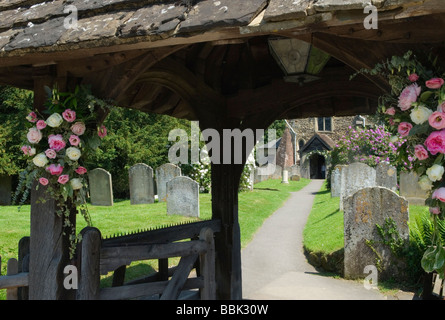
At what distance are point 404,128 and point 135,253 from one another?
7.28 ft

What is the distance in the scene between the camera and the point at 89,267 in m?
3.25

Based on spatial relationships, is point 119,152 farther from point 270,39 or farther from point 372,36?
point 372,36

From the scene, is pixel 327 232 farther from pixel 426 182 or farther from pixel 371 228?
pixel 426 182

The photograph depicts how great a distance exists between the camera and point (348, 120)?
43.8 meters

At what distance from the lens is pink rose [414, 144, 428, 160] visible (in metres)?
2.54

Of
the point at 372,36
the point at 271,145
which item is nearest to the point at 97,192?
the point at 372,36

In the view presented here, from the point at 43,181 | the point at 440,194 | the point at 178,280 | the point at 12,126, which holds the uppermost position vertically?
the point at 12,126

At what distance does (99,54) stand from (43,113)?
674 millimetres

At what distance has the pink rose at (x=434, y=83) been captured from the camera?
8.17 ft

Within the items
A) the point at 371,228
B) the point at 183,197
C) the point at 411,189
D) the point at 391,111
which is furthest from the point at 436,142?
the point at 411,189

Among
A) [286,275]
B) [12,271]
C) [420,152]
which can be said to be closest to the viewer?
[420,152]

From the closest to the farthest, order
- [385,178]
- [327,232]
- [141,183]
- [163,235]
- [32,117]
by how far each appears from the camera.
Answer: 1. [32,117]
2. [163,235]
3. [327,232]
4. [385,178]
5. [141,183]

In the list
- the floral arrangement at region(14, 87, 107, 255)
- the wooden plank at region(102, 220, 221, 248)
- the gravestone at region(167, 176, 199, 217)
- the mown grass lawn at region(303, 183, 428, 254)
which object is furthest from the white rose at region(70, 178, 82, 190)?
the gravestone at region(167, 176, 199, 217)

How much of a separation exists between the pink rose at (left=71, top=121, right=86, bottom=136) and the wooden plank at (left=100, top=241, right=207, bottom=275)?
0.93 m
